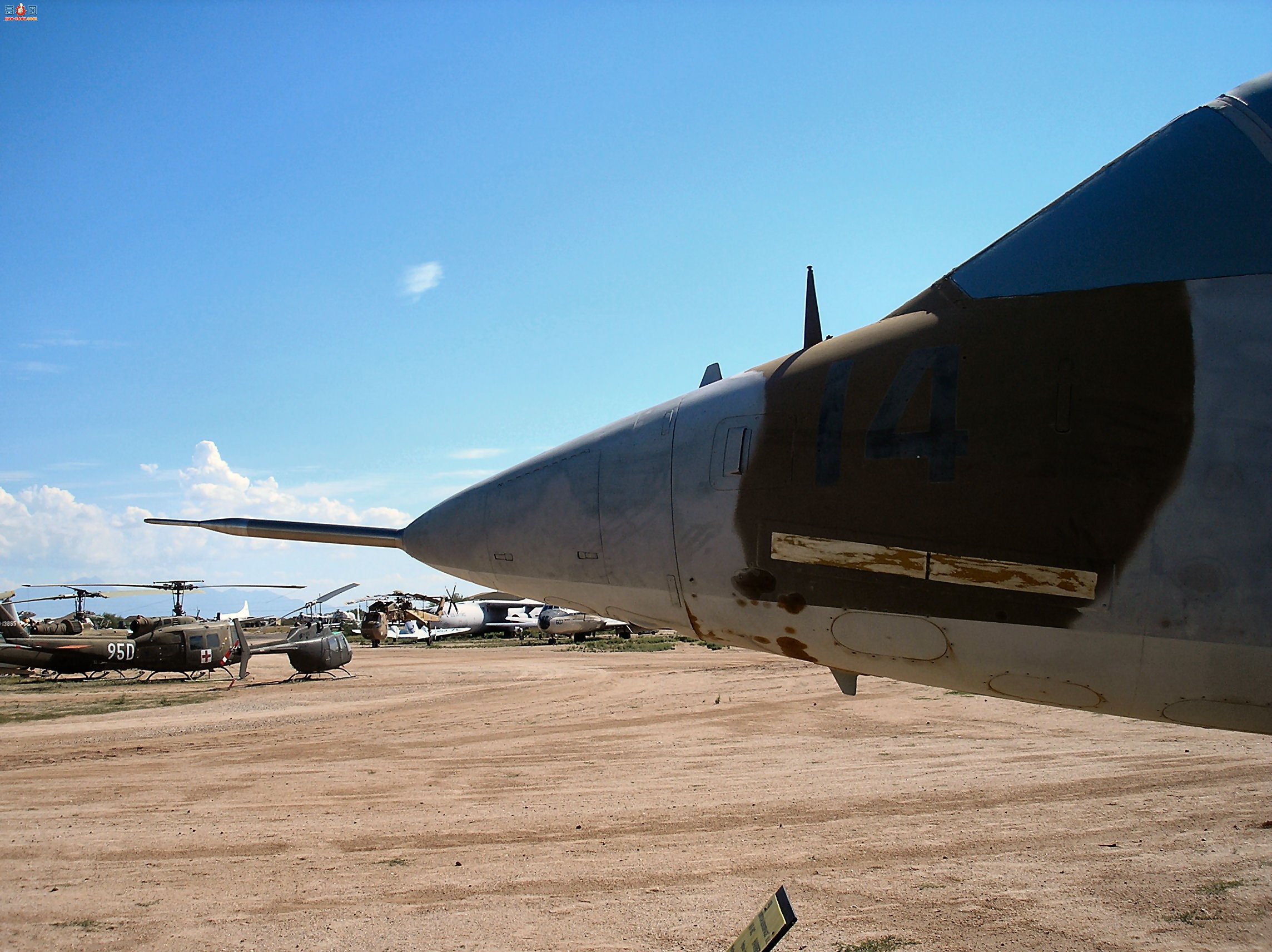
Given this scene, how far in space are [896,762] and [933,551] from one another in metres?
9.77

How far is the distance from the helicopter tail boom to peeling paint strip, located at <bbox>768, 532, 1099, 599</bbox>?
2.21 metres

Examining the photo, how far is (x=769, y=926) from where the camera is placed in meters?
3.51

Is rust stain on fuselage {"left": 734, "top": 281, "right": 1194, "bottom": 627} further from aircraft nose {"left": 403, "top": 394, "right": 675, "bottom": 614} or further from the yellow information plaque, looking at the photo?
the yellow information plaque

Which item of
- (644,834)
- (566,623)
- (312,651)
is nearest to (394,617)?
(566,623)

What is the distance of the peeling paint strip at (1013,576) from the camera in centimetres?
254

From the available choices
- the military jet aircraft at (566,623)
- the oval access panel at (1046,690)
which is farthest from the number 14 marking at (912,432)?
the military jet aircraft at (566,623)

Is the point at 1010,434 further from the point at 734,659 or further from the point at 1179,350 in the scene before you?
the point at 734,659

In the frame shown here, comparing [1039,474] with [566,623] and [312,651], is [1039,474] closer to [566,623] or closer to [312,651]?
[312,651]

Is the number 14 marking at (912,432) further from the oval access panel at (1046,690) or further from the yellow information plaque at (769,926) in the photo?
the yellow information plaque at (769,926)

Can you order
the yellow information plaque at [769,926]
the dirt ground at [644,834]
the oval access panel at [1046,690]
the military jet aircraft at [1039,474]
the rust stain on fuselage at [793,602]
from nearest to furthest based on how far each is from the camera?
1. the military jet aircraft at [1039,474]
2. the oval access panel at [1046,690]
3. the rust stain on fuselage at [793,602]
4. the yellow information plaque at [769,926]
5. the dirt ground at [644,834]

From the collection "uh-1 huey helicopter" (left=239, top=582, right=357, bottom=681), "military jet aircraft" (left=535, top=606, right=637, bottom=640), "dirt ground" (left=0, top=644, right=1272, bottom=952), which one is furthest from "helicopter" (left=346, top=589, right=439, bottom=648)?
"dirt ground" (left=0, top=644, right=1272, bottom=952)

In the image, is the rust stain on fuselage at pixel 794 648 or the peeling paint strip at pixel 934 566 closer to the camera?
the peeling paint strip at pixel 934 566

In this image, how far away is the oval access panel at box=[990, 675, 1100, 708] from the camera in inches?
105

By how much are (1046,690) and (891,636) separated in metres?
0.53
